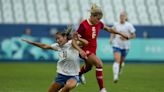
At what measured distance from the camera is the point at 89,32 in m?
15.7

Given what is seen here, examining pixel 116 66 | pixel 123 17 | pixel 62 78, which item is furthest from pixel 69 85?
pixel 123 17

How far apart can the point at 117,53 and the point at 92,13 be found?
6180 mm

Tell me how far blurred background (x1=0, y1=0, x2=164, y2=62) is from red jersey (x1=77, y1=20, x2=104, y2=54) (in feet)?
44.4

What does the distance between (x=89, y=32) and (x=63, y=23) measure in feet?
69.2

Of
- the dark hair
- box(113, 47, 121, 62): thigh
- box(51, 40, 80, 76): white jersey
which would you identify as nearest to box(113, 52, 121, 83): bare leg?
box(113, 47, 121, 62): thigh

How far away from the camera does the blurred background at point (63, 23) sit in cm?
3190

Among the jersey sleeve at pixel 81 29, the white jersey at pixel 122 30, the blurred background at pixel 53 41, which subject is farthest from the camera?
the white jersey at pixel 122 30

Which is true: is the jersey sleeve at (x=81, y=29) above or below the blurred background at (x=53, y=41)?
above

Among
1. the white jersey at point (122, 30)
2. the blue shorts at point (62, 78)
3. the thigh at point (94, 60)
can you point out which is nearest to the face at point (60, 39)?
the blue shorts at point (62, 78)

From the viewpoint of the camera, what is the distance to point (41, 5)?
125ft

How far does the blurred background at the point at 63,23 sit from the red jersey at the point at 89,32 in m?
13.5

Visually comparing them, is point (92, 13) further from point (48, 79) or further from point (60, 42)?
point (48, 79)

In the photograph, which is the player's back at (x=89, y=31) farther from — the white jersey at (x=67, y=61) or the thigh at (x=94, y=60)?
the white jersey at (x=67, y=61)

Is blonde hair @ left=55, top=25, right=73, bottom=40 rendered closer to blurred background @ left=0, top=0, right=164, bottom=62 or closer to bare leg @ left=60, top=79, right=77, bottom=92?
bare leg @ left=60, top=79, right=77, bottom=92
